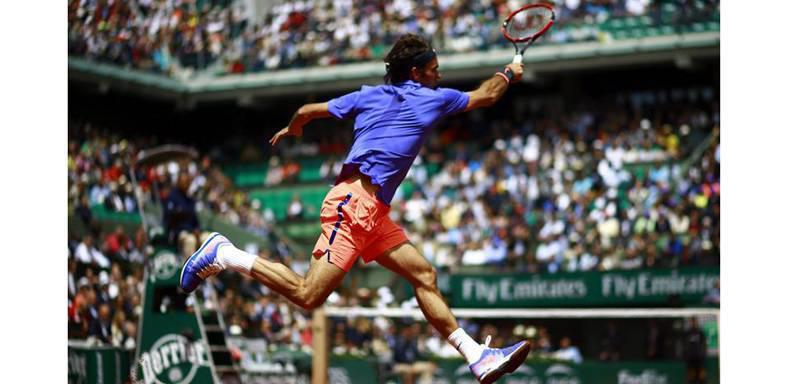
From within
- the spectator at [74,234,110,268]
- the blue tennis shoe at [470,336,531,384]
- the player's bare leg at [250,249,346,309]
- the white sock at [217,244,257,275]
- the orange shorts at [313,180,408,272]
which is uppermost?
the orange shorts at [313,180,408,272]

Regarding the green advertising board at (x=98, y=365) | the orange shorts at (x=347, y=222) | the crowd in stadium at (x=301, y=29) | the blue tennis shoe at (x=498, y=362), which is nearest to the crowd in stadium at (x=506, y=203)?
the crowd in stadium at (x=301, y=29)

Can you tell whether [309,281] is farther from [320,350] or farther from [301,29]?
[301,29]

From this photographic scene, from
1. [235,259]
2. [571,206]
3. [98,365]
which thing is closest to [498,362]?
[235,259]

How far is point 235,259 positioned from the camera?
8.11 metres

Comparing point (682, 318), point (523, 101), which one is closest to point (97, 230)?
point (682, 318)

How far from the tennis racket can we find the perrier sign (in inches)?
169

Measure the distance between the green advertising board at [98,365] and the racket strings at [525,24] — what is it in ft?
16.6

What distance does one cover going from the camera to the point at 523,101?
27.9 metres

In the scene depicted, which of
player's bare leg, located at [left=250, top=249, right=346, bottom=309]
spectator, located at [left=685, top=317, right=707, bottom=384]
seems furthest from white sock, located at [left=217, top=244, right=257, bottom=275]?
spectator, located at [left=685, top=317, right=707, bottom=384]

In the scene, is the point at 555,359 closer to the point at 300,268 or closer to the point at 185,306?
the point at 185,306

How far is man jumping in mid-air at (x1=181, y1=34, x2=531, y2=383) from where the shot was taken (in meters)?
7.95

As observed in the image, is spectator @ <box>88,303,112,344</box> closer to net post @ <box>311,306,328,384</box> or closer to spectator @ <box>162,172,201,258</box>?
spectator @ <box>162,172,201,258</box>

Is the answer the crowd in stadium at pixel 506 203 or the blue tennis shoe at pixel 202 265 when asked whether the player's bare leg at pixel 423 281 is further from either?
the crowd in stadium at pixel 506 203

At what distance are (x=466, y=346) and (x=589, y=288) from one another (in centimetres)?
1072
